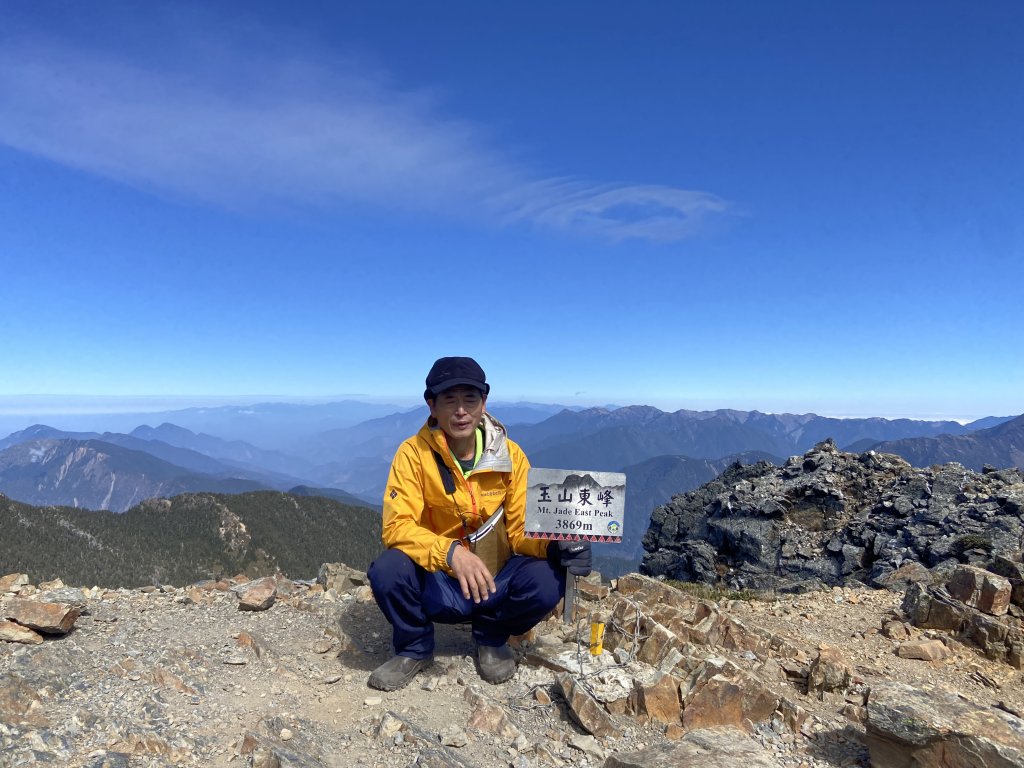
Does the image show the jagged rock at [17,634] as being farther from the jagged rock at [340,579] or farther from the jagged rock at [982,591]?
the jagged rock at [982,591]

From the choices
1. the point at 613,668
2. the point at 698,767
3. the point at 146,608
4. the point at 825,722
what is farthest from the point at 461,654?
the point at 146,608

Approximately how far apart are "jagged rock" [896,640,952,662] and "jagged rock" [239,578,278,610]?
828cm

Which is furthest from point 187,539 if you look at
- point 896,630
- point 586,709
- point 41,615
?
point 896,630

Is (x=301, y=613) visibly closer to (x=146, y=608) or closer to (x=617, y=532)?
(x=146, y=608)

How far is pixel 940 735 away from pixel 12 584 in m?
10.8

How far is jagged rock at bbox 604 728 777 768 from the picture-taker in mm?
3975

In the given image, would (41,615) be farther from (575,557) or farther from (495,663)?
(575,557)

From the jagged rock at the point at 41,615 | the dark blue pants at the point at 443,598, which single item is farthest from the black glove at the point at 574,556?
the jagged rock at the point at 41,615

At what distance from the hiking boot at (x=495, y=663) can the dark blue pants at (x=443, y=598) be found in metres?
0.22

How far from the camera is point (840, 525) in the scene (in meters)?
21.0

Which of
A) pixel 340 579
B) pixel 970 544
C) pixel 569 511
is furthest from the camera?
pixel 970 544

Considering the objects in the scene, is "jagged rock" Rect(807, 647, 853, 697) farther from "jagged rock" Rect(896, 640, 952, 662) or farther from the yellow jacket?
the yellow jacket

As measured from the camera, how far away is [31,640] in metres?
5.71

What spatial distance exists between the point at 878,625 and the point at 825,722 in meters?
4.19
